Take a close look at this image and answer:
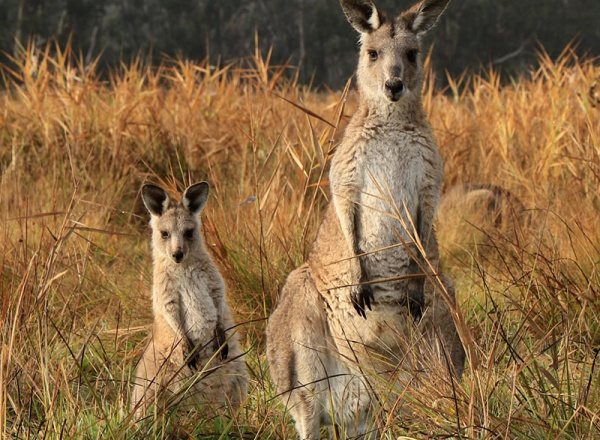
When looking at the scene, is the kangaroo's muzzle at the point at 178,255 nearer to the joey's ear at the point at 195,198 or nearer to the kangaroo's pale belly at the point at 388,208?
the joey's ear at the point at 195,198

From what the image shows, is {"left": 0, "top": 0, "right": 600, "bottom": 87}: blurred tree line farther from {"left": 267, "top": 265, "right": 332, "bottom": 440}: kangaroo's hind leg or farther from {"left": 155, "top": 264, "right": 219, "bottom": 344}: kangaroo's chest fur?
{"left": 267, "top": 265, "right": 332, "bottom": 440}: kangaroo's hind leg

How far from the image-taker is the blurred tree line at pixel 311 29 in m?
32.7

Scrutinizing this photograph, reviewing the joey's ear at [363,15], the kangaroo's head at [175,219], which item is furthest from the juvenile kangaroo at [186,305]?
the joey's ear at [363,15]

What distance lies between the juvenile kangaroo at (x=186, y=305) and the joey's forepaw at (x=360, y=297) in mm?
927

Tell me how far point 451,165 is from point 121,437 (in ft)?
17.3

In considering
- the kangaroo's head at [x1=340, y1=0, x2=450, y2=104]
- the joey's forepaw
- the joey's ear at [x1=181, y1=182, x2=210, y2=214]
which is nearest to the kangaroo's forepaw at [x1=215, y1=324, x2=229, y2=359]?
the joey's ear at [x1=181, y1=182, x2=210, y2=214]

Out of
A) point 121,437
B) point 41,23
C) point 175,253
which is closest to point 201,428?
point 121,437

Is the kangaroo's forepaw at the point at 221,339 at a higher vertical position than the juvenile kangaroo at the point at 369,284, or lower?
lower

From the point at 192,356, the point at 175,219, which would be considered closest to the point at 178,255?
the point at 175,219

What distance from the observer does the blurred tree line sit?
107ft

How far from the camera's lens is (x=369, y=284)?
3.10 m

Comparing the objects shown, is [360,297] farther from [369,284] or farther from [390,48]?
[390,48]

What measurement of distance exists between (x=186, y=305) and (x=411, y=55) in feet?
5.14

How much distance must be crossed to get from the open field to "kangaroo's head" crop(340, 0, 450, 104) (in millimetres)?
442
